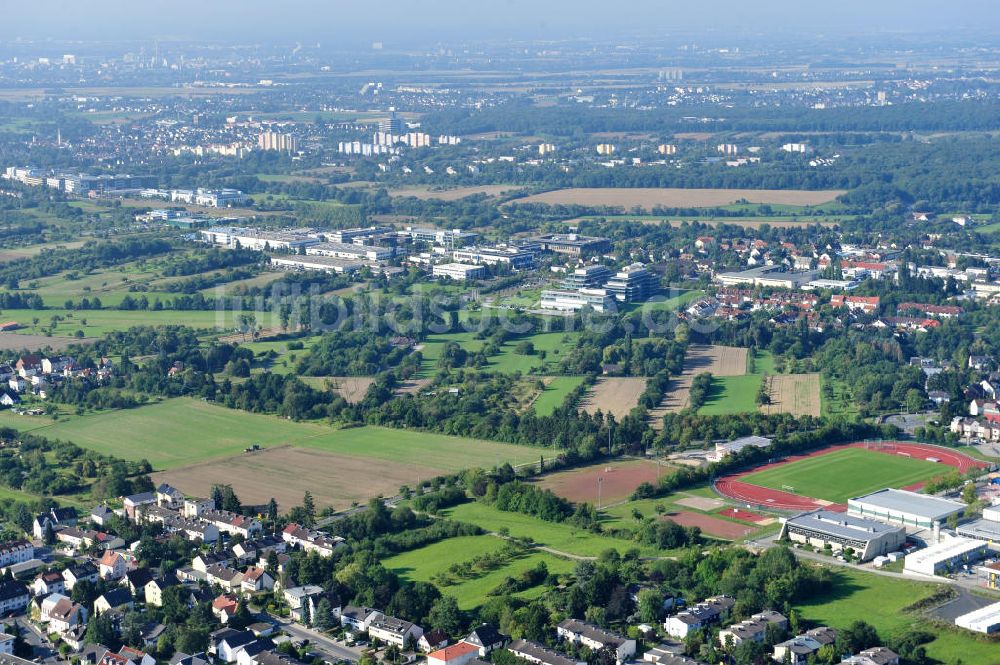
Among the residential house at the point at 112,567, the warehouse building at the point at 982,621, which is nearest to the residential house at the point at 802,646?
the warehouse building at the point at 982,621

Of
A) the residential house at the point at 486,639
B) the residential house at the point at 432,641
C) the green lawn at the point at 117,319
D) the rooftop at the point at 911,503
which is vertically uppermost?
the rooftop at the point at 911,503

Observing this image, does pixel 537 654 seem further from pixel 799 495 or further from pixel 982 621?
pixel 799 495

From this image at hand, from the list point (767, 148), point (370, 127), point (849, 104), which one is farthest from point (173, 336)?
point (849, 104)

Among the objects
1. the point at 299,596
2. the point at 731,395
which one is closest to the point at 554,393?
the point at 731,395

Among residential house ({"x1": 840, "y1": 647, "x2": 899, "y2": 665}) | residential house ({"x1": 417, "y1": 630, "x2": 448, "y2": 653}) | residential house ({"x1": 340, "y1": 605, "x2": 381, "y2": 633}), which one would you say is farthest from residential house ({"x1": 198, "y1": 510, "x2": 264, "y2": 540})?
residential house ({"x1": 840, "y1": 647, "x2": 899, "y2": 665})

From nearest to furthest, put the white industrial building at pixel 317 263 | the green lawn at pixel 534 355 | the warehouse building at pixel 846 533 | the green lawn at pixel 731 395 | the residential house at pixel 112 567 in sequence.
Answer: the residential house at pixel 112 567 < the warehouse building at pixel 846 533 < the green lawn at pixel 731 395 < the green lawn at pixel 534 355 < the white industrial building at pixel 317 263

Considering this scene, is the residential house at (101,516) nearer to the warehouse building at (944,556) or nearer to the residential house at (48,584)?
the residential house at (48,584)
